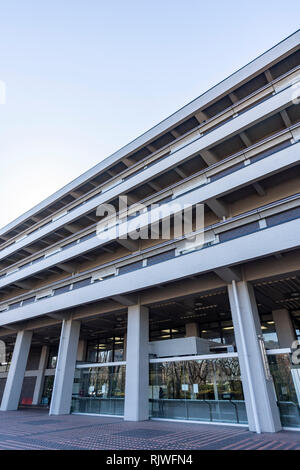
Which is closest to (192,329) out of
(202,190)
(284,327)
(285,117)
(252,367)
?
(284,327)

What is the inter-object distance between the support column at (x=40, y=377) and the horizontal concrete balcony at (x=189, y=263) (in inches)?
534

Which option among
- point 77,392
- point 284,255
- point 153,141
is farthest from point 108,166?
point 77,392

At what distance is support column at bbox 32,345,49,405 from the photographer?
26.9m

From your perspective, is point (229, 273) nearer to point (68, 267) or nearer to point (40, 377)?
point (68, 267)

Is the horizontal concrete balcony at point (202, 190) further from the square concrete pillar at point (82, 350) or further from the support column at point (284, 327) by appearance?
the square concrete pillar at point (82, 350)

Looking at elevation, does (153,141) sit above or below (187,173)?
above

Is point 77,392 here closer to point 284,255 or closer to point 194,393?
point 194,393

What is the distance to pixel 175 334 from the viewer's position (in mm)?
19047

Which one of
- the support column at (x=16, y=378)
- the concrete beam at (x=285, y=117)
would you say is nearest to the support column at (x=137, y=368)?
the support column at (x=16, y=378)

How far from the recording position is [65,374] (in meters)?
15.9

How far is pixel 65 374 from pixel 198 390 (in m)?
7.84

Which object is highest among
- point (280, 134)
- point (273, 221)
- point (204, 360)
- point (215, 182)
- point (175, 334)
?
point (280, 134)
